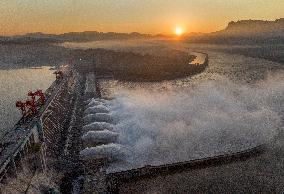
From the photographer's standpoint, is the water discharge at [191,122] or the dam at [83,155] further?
the water discharge at [191,122]

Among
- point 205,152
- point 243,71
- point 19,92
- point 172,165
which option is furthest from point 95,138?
point 243,71

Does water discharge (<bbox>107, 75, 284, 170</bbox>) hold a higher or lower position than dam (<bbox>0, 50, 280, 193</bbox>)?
lower

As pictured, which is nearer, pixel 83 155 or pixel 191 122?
pixel 83 155

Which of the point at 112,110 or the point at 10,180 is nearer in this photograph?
the point at 10,180

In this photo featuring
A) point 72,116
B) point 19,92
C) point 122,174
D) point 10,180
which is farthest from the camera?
point 19,92

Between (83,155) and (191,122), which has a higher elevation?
(83,155)

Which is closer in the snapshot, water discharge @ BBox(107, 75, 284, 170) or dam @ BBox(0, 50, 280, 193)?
dam @ BBox(0, 50, 280, 193)

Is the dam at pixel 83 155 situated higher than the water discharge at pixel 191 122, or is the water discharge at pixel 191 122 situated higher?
the dam at pixel 83 155

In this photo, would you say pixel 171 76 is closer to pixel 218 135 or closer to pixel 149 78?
pixel 149 78
